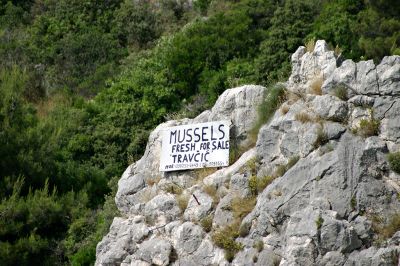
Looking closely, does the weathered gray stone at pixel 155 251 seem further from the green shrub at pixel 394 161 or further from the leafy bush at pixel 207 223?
the green shrub at pixel 394 161

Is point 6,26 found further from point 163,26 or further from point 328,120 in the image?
point 328,120

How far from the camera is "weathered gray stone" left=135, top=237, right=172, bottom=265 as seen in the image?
16013mm

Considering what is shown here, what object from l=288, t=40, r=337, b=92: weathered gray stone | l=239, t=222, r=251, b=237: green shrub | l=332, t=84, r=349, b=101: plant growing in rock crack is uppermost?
l=288, t=40, r=337, b=92: weathered gray stone

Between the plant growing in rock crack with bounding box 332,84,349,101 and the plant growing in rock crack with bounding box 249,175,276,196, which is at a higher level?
the plant growing in rock crack with bounding box 332,84,349,101

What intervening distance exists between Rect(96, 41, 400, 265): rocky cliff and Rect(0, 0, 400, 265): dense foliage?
338 cm

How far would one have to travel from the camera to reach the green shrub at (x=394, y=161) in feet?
46.2

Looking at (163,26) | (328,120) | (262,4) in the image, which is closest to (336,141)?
(328,120)

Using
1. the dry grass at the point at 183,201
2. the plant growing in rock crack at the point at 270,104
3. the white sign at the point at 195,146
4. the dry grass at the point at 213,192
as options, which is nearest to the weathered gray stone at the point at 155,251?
the dry grass at the point at 183,201

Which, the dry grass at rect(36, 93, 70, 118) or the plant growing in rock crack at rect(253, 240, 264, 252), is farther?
the dry grass at rect(36, 93, 70, 118)

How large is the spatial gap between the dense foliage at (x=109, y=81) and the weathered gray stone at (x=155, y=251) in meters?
3.54

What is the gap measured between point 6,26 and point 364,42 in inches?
771

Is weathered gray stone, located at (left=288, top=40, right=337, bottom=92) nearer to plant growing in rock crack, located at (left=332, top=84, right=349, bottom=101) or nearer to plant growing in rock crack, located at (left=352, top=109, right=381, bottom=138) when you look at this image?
plant growing in rock crack, located at (left=332, top=84, right=349, bottom=101)

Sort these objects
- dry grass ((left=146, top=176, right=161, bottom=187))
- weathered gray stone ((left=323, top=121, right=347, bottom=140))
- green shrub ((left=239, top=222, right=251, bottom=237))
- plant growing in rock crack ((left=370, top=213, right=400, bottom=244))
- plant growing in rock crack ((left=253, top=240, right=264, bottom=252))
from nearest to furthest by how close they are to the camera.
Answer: plant growing in rock crack ((left=370, top=213, right=400, bottom=244))
plant growing in rock crack ((left=253, top=240, right=264, bottom=252))
weathered gray stone ((left=323, top=121, right=347, bottom=140))
green shrub ((left=239, top=222, right=251, bottom=237))
dry grass ((left=146, top=176, right=161, bottom=187))

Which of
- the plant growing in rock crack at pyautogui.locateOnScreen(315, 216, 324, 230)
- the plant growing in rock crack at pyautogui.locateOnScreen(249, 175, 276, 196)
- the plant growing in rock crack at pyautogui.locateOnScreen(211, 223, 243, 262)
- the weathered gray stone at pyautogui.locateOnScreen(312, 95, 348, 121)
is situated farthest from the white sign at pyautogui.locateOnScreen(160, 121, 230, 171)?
the plant growing in rock crack at pyautogui.locateOnScreen(315, 216, 324, 230)
